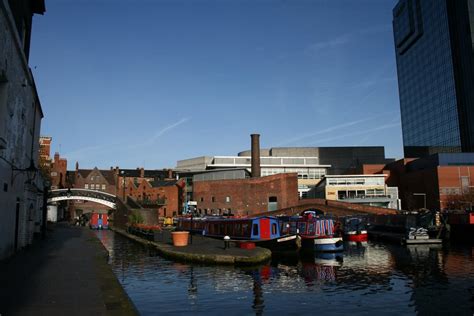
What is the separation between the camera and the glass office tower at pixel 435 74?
3317 inches

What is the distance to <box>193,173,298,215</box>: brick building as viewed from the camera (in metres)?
60.0

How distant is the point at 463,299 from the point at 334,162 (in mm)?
87038

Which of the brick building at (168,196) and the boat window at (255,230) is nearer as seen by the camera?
the boat window at (255,230)

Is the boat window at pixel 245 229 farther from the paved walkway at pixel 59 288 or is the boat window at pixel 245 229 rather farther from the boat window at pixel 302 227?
the paved walkway at pixel 59 288

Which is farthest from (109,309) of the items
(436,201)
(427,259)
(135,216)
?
(436,201)

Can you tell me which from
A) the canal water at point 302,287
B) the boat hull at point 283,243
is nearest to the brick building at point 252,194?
the boat hull at point 283,243

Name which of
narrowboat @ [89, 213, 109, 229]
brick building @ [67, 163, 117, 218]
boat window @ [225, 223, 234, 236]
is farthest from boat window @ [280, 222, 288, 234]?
brick building @ [67, 163, 117, 218]

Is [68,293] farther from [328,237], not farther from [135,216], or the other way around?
[135,216]

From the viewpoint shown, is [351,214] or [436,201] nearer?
[351,214]

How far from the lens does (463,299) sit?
43.8ft

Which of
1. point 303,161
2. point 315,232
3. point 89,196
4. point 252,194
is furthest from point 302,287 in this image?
point 303,161

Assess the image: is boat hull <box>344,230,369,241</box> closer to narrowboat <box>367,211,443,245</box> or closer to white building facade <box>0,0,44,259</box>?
narrowboat <box>367,211,443,245</box>

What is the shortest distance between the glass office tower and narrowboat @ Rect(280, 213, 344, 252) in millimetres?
67568

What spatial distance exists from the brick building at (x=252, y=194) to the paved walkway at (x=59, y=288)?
4575 cm
